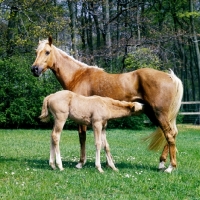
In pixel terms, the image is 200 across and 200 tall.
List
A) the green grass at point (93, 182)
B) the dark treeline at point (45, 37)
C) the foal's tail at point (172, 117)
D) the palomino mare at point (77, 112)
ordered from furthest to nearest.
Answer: the dark treeline at point (45, 37) < the foal's tail at point (172, 117) < the palomino mare at point (77, 112) < the green grass at point (93, 182)

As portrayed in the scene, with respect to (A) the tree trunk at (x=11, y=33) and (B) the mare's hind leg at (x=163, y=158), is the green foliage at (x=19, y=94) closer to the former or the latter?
(A) the tree trunk at (x=11, y=33)

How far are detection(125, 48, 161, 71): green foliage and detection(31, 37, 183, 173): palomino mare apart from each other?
16961 millimetres

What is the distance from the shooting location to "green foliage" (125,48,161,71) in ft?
86.2

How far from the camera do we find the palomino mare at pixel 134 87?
871cm

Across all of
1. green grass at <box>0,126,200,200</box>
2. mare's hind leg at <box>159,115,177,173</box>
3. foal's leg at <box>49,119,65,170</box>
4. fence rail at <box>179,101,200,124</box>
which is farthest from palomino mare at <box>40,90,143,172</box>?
fence rail at <box>179,101,200,124</box>

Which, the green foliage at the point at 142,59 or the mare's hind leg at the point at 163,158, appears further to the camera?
the green foliage at the point at 142,59

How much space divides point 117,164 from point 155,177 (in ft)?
6.89

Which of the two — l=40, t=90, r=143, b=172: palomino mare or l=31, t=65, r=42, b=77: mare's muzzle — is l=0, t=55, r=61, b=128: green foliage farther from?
l=40, t=90, r=143, b=172: palomino mare

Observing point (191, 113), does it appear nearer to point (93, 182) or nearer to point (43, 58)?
point (43, 58)

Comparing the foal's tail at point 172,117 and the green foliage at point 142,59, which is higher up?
the green foliage at point 142,59

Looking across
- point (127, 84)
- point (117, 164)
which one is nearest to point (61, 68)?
point (127, 84)

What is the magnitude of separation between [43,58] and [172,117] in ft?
10.3

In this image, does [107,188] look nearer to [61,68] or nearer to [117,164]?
[117,164]

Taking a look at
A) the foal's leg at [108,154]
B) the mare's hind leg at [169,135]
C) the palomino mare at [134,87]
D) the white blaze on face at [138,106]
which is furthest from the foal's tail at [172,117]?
the foal's leg at [108,154]
